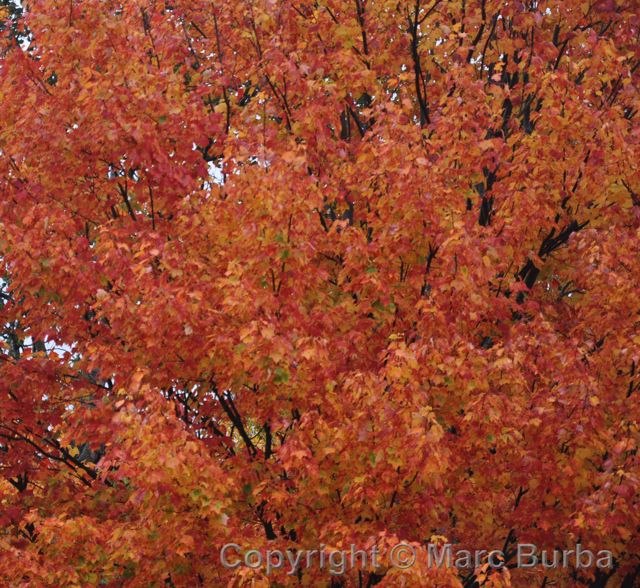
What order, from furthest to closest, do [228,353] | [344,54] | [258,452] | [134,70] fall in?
[344,54], [134,70], [258,452], [228,353]

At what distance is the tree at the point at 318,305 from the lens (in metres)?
9.29

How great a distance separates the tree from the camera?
9.29m

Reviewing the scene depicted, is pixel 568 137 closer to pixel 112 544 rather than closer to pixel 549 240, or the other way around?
pixel 549 240

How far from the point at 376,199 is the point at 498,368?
2.63 m

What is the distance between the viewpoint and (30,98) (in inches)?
472

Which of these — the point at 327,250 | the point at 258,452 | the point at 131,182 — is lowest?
the point at 258,452

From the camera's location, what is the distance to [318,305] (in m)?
10.9

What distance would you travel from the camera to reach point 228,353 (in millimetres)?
9711

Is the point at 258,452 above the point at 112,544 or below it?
above

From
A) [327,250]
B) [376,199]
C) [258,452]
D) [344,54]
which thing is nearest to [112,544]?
[258,452]

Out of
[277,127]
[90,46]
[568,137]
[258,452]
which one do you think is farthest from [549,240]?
[90,46]

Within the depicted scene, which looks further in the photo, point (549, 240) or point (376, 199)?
point (549, 240)

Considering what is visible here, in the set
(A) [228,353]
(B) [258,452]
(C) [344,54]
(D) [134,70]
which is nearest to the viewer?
(A) [228,353]

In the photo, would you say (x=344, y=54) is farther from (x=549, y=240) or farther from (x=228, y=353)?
(x=228, y=353)
